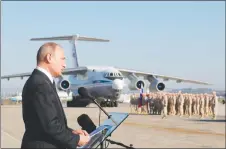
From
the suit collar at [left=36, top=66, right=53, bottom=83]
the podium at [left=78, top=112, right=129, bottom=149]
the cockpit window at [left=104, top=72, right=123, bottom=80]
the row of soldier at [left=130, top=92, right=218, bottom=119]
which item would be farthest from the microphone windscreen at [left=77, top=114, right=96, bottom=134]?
the cockpit window at [left=104, top=72, right=123, bottom=80]

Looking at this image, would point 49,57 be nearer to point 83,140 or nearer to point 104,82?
point 83,140

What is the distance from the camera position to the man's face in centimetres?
241

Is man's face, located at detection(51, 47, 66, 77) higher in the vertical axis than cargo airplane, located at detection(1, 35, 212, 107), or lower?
higher

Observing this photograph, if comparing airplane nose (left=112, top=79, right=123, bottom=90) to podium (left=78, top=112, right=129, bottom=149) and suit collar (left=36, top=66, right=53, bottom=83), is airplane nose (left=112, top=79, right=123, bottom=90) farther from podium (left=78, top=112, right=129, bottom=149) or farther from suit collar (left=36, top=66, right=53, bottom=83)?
suit collar (left=36, top=66, right=53, bottom=83)

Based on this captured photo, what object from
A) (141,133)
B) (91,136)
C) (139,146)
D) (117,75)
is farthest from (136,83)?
(91,136)

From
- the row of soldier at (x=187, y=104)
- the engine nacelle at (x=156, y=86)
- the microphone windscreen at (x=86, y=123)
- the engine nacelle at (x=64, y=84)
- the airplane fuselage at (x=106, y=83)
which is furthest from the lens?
the engine nacelle at (x=156, y=86)

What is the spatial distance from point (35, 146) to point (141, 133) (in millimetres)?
10916

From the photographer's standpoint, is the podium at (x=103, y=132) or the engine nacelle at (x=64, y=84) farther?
the engine nacelle at (x=64, y=84)

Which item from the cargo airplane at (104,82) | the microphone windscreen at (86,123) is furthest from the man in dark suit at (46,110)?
the cargo airplane at (104,82)

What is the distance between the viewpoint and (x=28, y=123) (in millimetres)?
2322

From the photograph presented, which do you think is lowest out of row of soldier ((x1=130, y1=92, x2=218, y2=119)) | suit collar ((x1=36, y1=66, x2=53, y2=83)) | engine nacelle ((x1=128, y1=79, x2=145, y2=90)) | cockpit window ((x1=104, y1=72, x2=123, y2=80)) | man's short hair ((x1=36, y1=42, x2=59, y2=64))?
row of soldier ((x1=130, y1=92, x2=218, y2=119))

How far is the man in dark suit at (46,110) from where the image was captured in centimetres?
222

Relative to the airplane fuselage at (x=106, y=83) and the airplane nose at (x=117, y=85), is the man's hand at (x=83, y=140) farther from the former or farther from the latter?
the airplane nose at (x=117, y=85)

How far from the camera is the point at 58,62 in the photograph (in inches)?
95.7
